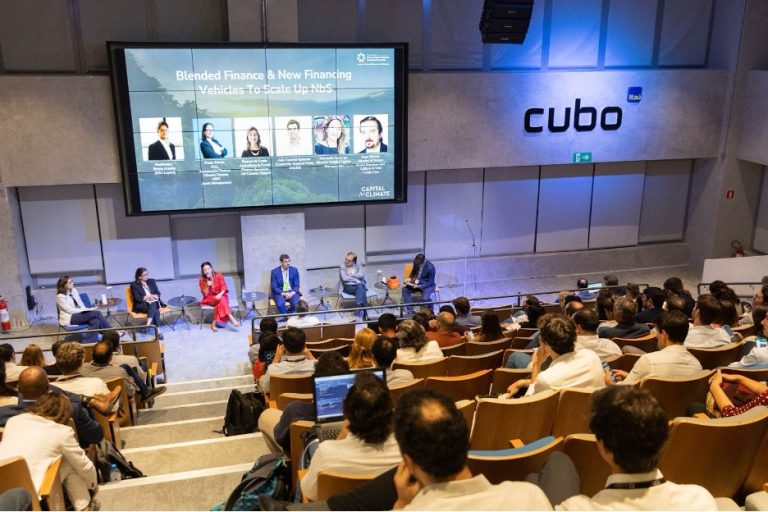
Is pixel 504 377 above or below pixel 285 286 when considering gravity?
above

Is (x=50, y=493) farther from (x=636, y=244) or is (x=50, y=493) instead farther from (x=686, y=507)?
(x=636, y=244)

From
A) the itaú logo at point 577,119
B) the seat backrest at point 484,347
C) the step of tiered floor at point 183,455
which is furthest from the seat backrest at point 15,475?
the itaú logo at point 577,119

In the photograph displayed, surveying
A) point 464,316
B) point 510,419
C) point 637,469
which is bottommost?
point 464,316

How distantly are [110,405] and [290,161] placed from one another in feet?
19.3

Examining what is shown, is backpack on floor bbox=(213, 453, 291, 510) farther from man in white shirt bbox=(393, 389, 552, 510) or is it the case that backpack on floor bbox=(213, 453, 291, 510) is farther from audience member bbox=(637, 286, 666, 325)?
audience member bbox=(637, 286, 666, 325)

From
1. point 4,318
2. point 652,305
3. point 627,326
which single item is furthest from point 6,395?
point 652,305

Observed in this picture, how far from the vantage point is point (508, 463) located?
3.15 m

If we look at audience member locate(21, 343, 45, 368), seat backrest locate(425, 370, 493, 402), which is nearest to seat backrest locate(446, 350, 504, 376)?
seat backrest locate(425, 370, 493, 402)

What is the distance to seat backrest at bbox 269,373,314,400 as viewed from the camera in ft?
17.8

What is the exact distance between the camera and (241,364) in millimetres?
9180

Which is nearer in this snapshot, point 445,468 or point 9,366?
point 445,468

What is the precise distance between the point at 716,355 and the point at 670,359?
3.25 ft

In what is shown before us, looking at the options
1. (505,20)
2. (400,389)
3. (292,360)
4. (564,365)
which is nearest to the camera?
(564,365)

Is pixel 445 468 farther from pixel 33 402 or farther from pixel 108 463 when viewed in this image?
pixel 108 463
